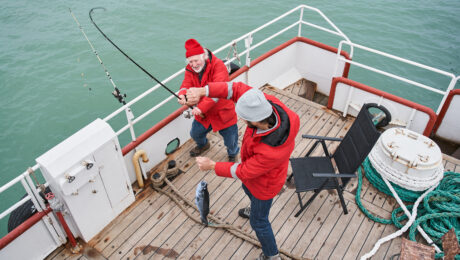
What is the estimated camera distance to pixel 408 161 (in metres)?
4.63

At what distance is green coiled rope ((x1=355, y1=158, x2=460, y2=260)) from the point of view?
4320 mm

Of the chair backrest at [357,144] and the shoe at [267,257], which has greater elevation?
the chair backrest at [357,144]

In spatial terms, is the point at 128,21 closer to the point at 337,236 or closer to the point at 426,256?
→ the point at 337,236

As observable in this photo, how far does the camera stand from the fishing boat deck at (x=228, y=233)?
425 cm

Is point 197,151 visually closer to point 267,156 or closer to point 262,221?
point 262,221

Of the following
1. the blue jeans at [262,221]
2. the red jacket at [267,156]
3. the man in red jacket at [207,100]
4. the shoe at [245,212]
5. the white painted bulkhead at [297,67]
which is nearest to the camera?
the red jacket at [267,156]

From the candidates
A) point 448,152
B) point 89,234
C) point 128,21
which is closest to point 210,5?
point 128,21

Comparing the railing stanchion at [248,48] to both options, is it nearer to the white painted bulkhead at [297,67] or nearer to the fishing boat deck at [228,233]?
the white painted bulkhead at [297,67]

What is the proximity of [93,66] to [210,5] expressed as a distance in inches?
251

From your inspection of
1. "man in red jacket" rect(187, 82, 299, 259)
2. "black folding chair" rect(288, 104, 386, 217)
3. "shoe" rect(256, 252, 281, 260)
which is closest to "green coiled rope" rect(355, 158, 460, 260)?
"black folding chair" rect(288, 104, 386, 217)

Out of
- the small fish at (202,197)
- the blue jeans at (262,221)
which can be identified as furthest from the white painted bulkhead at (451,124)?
the small fish at (202,197)

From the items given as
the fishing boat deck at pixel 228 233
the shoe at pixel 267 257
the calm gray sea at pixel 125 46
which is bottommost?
the calm gray sea at pixel 125 46

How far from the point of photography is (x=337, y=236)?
14.5 ft

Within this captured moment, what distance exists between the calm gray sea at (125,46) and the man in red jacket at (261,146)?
6607 millimetres
